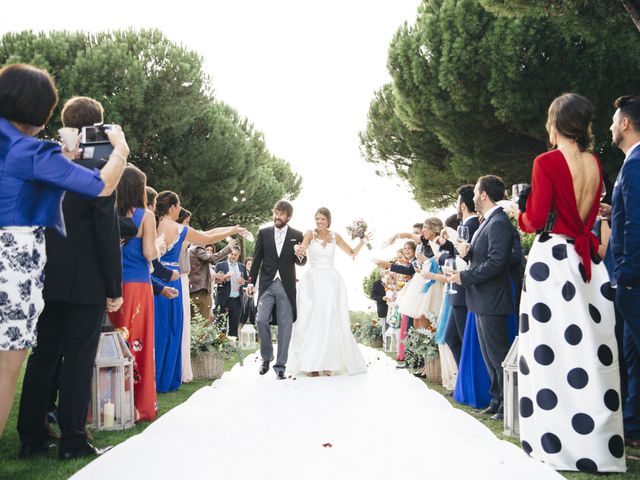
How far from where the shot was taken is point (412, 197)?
79.8 ft

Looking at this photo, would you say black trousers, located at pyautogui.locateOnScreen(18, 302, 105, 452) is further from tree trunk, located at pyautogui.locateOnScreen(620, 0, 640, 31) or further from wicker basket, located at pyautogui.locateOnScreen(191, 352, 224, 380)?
tree trunk, located at pyautogui.locateOnScreen(620, 0, 640, 31)

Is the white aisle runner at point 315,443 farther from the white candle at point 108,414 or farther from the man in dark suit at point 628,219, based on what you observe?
the man in dark suit at point 628,219

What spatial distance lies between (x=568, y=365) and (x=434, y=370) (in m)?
4.31

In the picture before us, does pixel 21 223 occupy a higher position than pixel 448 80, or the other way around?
pixel 448 80

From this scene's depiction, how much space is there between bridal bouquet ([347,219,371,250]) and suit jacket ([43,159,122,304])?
19.7 feet

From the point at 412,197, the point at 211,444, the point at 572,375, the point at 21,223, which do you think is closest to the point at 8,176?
the point at 21,223

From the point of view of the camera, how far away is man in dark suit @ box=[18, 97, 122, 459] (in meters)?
3.73

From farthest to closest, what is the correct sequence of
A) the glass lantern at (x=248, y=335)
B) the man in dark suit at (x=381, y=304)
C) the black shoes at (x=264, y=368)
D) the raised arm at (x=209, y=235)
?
1. the man in dark suit at (x=381, y=304)
2. the glass lantern at (x=248, y=335)
3. the black shoes at (x=264, y=368)
4. the raised arm at (x=209, y=235)

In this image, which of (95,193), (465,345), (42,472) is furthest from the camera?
Result: (465,345)

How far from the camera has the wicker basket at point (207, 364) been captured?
8.27 m

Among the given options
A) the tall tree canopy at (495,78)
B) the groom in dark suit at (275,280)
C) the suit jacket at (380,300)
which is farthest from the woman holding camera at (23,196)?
the suit jacket at (380,300)

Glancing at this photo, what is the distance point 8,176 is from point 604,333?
322 centimetres

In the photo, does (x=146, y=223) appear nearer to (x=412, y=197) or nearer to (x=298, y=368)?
(x=298, y=368)

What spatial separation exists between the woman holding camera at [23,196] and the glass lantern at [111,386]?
1.60m
